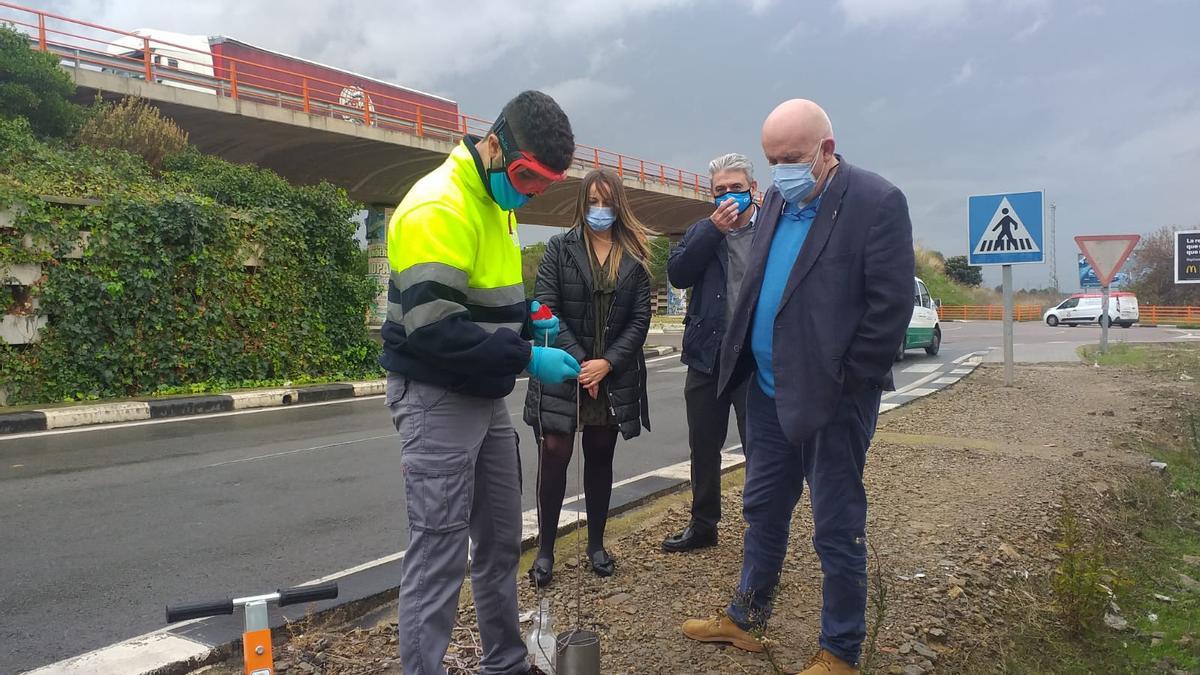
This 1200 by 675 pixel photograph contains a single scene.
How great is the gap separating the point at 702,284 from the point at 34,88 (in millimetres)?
16444

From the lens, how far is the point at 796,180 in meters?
2.79

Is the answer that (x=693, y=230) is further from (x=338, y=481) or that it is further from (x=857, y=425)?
(x=338, y=481)

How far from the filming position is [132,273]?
10.3m

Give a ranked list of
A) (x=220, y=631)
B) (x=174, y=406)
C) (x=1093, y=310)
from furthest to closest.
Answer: (x=1093, y=310) → (x=174, y=406) → (x=220, y=631)

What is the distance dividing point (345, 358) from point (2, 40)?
354 inches

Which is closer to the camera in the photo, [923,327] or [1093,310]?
[923,327]

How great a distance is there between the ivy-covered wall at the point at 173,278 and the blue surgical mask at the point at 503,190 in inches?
372

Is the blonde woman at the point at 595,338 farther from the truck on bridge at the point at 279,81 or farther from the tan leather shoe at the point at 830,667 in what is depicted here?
the truck on bridge at the point at 279,81

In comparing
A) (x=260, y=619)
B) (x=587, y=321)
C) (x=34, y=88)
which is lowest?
(x=260, y=619)

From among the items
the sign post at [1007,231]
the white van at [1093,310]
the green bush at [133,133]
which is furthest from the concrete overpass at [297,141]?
the white van at [1093,310]

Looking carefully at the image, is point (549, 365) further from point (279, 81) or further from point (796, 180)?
point (279, 81)

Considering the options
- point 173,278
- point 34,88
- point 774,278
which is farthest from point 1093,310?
point 774,278

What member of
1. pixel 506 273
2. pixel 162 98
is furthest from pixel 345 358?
pixel 506 273

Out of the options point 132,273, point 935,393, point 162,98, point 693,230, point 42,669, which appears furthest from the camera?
point 162,98
